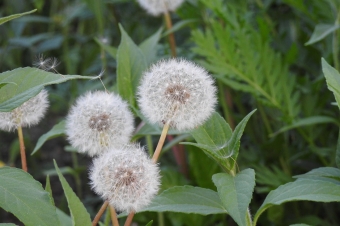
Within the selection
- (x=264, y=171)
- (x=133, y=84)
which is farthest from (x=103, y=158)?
(x=264, y=171)

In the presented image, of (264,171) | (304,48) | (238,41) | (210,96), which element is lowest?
(264,171)

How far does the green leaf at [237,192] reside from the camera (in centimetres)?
60

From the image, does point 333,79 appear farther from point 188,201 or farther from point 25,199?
point 25,199

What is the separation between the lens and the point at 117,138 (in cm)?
73

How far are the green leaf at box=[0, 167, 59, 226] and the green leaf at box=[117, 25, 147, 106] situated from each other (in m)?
0.25

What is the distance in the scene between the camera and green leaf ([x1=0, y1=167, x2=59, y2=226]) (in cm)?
61

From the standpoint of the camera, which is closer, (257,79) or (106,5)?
(257,79)

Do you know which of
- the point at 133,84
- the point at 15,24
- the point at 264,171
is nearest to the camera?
the point at 133,84

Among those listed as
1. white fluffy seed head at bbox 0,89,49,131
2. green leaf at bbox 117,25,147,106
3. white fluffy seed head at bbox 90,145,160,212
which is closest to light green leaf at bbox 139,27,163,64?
green leaf at bbox 117,25,147,106

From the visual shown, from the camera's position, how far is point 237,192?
632mm

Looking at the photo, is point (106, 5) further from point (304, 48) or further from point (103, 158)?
point (103, 158)

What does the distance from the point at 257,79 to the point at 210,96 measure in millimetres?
626

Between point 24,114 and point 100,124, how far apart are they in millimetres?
120

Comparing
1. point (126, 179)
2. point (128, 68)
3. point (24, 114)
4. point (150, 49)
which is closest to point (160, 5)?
point (150, 49)
